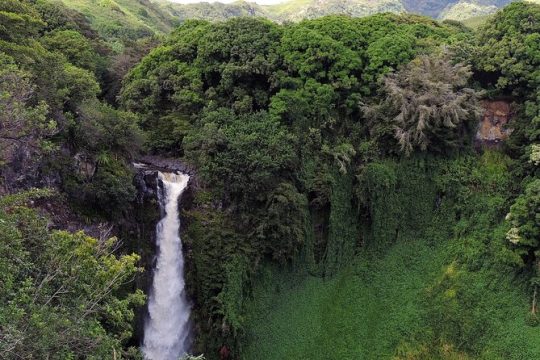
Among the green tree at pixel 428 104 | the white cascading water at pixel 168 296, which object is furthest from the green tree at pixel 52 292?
the green tree at pixel 428 104

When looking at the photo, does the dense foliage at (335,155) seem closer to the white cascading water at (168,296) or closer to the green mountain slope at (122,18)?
the white cascading water at (168,296)

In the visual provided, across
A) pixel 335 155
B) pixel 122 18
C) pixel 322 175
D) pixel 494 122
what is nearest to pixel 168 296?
pixel 322 175

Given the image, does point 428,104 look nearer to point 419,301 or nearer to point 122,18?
point 419,301

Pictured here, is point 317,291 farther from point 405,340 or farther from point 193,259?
point 193,259

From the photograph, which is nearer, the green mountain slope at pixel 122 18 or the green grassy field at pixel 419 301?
the green grassy field at pixel 419 301

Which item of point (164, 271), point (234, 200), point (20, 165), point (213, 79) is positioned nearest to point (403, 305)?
point (234, 200)
